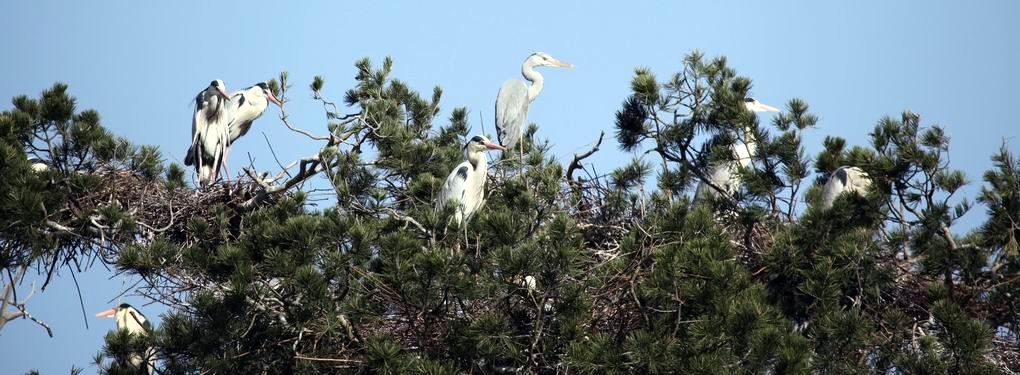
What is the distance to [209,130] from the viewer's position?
10984mm

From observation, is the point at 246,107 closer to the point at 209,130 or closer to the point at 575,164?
the point at 209,130

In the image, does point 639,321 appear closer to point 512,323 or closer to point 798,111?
point 512,323

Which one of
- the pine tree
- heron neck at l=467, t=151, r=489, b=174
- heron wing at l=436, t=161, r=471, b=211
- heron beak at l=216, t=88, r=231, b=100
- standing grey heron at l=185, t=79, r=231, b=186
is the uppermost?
heron beak at l=216, t=88, r=231, b=100

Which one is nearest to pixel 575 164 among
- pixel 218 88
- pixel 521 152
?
pixel 521 152

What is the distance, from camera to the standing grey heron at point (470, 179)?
7.93 metres

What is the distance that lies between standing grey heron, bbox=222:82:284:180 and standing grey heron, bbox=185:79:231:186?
0.24 feet

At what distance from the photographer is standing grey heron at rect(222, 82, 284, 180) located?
11.2 m

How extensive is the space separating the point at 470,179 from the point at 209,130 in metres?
3.64

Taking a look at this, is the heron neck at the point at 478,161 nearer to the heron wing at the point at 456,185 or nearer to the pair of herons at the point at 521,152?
the pair of herons at the point at 521,152

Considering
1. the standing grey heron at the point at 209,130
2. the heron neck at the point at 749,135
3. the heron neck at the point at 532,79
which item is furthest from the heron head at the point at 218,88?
the heron neck at the point at 749,135

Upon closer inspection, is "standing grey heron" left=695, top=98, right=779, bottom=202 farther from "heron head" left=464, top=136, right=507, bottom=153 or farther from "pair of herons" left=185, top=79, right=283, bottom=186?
"pair of herons" left=185, top=79, right=283, bottom=186

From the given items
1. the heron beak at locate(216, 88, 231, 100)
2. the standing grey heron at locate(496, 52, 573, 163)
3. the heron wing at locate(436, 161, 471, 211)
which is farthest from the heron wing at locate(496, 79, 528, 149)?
the heron wing at locate(436, 161, 471, 211)

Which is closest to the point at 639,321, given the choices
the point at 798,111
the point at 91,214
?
the point at 798,111

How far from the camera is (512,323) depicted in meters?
5.99
